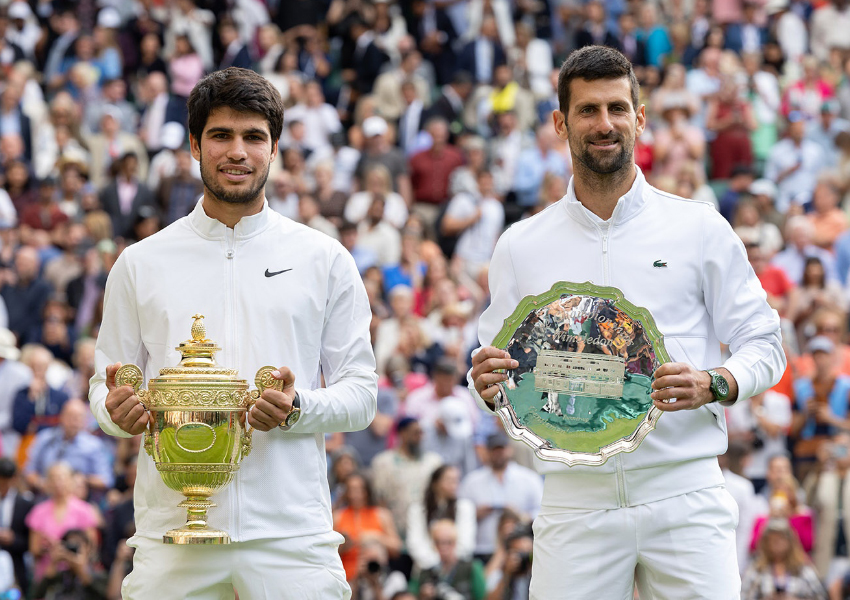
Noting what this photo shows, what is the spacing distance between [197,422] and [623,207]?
1.52m

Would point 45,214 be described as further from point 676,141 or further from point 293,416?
point 293,416

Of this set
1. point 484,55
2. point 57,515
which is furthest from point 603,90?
point 484,55

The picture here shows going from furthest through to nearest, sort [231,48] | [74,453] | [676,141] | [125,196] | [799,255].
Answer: [231,48], [676,141], [125,196], [799,255], [74,453]

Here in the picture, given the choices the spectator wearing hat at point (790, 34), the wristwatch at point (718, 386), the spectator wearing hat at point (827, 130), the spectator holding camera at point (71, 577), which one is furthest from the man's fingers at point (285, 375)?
the spectator wearing hat at point (790, 34)

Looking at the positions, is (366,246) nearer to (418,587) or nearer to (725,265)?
(418,587)

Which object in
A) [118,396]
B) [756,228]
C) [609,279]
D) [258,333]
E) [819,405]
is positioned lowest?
[819,405]

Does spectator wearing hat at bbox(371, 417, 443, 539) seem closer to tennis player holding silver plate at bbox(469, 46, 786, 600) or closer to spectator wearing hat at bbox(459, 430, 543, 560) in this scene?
spectator wearing hat at bbox(459, 430, 543, 560)

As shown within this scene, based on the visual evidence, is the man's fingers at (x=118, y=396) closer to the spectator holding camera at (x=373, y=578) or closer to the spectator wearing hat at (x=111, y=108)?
the spectator holding camera at (x=373, y=578)

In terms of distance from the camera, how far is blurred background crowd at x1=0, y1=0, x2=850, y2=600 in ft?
34.5

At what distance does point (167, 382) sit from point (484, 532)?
6.51 meters

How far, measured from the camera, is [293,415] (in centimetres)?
452

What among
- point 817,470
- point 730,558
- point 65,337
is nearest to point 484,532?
point 817,470

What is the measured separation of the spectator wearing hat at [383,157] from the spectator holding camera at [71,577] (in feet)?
22.8

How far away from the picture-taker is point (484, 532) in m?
10.7
